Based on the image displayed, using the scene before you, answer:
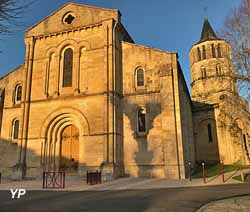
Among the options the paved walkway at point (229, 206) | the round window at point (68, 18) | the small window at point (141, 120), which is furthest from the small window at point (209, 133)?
the paved walkway at point (229, 206)

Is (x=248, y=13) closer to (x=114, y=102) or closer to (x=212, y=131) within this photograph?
(x=114, y=102)

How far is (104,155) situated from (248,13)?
12.0 metres

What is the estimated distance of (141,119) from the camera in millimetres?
18531

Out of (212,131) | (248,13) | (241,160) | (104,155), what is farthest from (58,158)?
(241,160)

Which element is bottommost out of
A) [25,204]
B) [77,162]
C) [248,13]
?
[25,204]

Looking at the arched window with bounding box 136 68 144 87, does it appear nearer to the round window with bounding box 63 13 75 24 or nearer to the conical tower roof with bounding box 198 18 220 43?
the round window with bounding box 63 13 75 24

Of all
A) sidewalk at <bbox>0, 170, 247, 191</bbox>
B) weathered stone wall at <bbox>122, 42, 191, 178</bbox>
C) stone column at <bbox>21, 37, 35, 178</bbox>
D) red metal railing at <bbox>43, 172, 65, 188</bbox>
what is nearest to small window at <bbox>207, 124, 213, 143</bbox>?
weathered stone wall at <bbox>122, 42, 191, 178</bbox>

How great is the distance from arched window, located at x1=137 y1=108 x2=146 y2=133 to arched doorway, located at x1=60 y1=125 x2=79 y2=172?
4.82 meters

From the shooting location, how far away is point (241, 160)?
95.4 ft

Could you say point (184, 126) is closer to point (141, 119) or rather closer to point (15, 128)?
point (141, 119)

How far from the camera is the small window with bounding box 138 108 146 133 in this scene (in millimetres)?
18377

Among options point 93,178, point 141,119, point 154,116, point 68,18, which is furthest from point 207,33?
point 93,178

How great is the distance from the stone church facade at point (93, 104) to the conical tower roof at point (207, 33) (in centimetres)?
1892

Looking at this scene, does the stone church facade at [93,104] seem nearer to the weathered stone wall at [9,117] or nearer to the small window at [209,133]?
the weathered stone wall at [9,117]
